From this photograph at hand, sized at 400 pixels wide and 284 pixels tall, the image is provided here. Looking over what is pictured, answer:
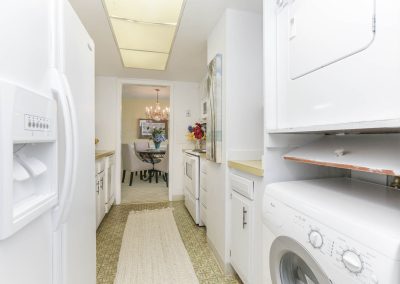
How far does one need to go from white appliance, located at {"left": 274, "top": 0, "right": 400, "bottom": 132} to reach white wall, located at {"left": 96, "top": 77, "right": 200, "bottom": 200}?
2.85m

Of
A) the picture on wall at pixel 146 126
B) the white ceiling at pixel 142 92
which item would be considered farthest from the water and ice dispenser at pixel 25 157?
the picture on wall at pixel 146 126

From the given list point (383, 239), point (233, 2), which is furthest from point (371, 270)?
point (233, 2)

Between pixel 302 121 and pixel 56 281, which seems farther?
pixel 302 121

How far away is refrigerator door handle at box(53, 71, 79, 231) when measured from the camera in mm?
851

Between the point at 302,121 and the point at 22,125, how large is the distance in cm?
106

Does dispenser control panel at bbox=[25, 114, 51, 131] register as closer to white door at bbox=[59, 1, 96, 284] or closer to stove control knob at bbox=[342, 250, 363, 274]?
white door at bbox=[59, 1, 96, 284]

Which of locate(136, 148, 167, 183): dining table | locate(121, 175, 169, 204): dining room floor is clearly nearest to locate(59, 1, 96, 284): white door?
locate(121, 175, 169, 204): dining room floor

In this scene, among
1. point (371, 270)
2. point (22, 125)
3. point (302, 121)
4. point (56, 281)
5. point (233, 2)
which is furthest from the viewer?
point (233, 2)

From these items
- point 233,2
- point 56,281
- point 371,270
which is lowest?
point 56,281

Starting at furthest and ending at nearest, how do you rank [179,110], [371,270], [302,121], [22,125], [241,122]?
1. [179,110]
2. [241,122]
3. [302,121]
4. [22,125]
5. [371,270]

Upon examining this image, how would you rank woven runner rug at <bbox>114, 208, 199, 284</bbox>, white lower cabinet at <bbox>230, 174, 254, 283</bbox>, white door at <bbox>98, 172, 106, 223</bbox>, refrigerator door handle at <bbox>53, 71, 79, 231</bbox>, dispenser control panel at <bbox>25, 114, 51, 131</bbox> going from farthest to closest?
1. white door at <bbox>98, 172, 106, 223</bbox>
2. woven runner rug at <bbox>114, 208, 199, 284</bbox>
3. white lower cabinet at <bbox>230, 174, 254, 283</bbox>
4. refrigerator door handle at <bbox>53, 71, 79, 231</bbox>
5. dispenser control panel at <bbox>25, 114, 51, 131</bbox>

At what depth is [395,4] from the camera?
1.95 ft

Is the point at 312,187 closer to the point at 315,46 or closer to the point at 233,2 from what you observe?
the point at 315,46

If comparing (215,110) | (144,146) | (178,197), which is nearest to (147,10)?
(215,110)
